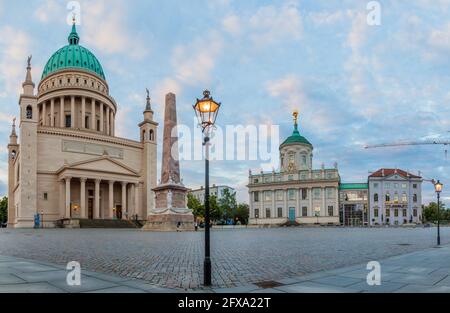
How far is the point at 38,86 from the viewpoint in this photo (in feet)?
331

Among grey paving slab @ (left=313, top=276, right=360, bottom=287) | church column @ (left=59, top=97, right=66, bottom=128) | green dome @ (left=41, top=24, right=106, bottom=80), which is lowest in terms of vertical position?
grey paving slab @ (left=313, top=276, right=360, bottom=287)

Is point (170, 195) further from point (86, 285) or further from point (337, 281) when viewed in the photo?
point (337, 281)

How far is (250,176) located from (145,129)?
4137 centimetres

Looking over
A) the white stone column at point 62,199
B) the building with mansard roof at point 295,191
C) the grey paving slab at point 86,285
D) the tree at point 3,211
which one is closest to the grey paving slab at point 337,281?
the grey paving slab at point 86,285

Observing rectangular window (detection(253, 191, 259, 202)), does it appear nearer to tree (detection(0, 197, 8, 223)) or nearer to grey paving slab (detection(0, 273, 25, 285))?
tree (detection(0, 197, 8, 223))

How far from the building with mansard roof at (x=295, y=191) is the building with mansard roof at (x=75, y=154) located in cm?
3936

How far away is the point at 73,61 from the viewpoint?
9769 centimetres

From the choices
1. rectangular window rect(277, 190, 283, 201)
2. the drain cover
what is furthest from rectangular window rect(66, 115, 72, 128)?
the drain cover

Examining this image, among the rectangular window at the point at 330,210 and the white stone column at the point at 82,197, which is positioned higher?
the white stone column at the point at 82,197

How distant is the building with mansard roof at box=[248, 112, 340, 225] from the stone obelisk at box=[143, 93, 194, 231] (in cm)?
6607

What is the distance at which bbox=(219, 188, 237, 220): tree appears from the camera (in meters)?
123

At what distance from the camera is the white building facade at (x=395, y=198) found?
10962 centimetres

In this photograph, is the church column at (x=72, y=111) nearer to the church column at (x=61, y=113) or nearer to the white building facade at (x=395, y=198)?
the church column at (x=61, y=113)

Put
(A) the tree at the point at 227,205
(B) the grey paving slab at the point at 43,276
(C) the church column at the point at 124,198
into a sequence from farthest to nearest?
(A) the tree at the point at 227,205, (C) the church column at the point at 124,198, (B) the grey paving slab at the point at 43,276
